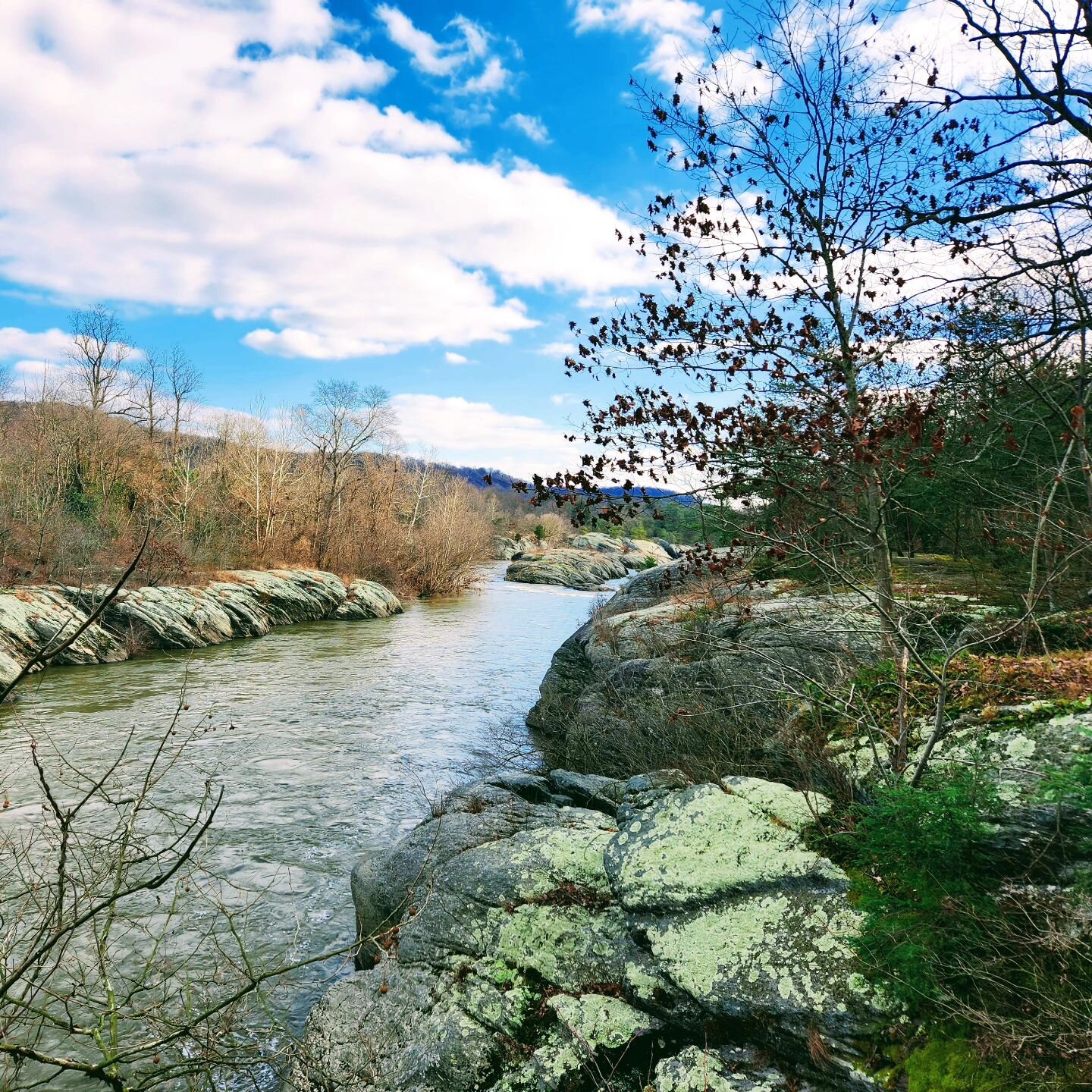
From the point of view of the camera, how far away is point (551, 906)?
444cm

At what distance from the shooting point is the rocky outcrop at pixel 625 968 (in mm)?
3312

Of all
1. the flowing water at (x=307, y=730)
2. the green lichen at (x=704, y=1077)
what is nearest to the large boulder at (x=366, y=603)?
the flowing water at (x=307, y=730)

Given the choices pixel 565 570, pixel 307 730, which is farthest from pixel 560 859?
pixel 565 570

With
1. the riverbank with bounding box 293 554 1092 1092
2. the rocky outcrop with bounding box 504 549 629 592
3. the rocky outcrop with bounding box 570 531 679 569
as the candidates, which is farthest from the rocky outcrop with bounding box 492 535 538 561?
the riverbank with bounding box 293 554 1092 1092

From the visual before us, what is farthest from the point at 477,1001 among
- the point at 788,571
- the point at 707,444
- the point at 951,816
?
the point at 788,571

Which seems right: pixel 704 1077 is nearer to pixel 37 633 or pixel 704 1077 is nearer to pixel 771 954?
pixel 771 954

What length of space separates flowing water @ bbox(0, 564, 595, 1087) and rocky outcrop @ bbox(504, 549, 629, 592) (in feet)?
72.0

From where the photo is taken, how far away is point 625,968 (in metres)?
3.93

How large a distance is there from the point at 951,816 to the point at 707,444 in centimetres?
283

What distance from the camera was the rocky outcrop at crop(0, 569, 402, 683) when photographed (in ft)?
52.1

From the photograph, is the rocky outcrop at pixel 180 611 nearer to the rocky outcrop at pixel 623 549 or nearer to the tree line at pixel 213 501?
the tree line at pixel 213 501

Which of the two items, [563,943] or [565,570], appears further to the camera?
[565,570]

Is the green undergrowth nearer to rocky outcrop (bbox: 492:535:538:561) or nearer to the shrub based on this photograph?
the shrub

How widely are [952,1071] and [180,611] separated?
834 inches
